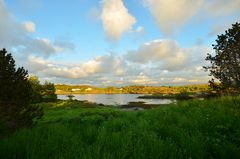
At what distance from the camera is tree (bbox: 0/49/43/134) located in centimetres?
840

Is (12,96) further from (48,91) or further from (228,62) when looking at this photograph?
(48,91)

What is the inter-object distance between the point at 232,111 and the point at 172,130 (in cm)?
412

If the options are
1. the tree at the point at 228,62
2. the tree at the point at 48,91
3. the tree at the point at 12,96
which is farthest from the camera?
the tree at the point at 48,91

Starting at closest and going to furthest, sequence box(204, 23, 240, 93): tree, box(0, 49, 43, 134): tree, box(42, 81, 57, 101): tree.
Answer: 1. box(0, 49, 43, 134): tree
2. box(204, 23, 240, 93): tree
3. box(42, 81, 57, 101): tree

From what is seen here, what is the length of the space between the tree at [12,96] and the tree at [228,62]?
14.1m

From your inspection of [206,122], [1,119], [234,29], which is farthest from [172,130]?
[234,29]

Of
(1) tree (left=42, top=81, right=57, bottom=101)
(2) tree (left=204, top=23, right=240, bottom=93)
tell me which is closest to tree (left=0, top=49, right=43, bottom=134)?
(2) tree (left=204, top=23, right=240, bottom=93)

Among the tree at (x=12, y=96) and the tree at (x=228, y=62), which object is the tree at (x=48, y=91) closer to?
the tree at (x=228, y=62)

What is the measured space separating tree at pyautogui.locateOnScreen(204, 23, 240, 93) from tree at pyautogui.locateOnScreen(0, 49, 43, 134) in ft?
46.2

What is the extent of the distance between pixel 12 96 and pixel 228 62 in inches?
600

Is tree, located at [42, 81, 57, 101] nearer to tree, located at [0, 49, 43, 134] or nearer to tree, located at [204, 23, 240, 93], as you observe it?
tree, located at [204, 23, 240, 93]

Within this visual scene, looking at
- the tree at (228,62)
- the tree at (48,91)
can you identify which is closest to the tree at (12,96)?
the tree at (228,62)

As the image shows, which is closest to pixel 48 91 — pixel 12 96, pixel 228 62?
pixel 228 62

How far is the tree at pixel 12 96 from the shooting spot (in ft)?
27.6
